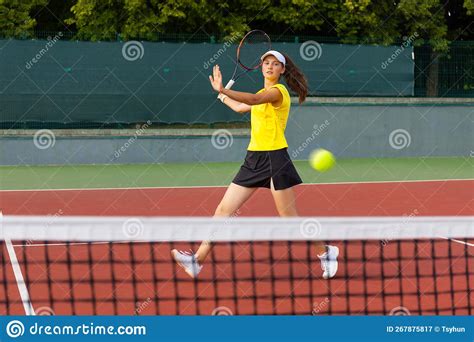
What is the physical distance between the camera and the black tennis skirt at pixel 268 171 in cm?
619

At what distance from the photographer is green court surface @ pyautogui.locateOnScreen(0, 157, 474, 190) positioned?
13078 millimetres

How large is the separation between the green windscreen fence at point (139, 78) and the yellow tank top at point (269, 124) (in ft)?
30.9

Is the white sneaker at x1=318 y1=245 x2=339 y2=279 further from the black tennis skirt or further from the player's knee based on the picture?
the black tennis skirt

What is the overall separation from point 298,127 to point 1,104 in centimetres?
545

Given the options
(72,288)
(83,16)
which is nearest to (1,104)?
(83,16)

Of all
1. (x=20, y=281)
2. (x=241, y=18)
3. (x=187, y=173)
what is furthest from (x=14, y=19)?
(x=20, y=281)

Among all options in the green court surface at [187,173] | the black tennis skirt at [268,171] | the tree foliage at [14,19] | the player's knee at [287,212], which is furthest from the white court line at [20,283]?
the tree foliage at [14,19]

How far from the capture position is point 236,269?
21.8ft

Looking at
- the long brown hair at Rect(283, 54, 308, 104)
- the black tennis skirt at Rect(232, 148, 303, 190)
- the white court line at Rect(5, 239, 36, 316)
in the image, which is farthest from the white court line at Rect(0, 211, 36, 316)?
the long brown hair at Rect(283, 54, 308, 104)

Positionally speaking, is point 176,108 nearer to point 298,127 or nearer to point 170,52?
point 170,52

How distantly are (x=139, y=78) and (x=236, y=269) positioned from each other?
9391mm

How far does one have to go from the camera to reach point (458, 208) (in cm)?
1050

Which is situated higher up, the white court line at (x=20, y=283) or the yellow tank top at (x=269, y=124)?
the yellow tank top at (x=269, y=124)

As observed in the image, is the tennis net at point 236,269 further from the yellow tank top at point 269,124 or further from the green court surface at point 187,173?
the green court surface at point 187,173
